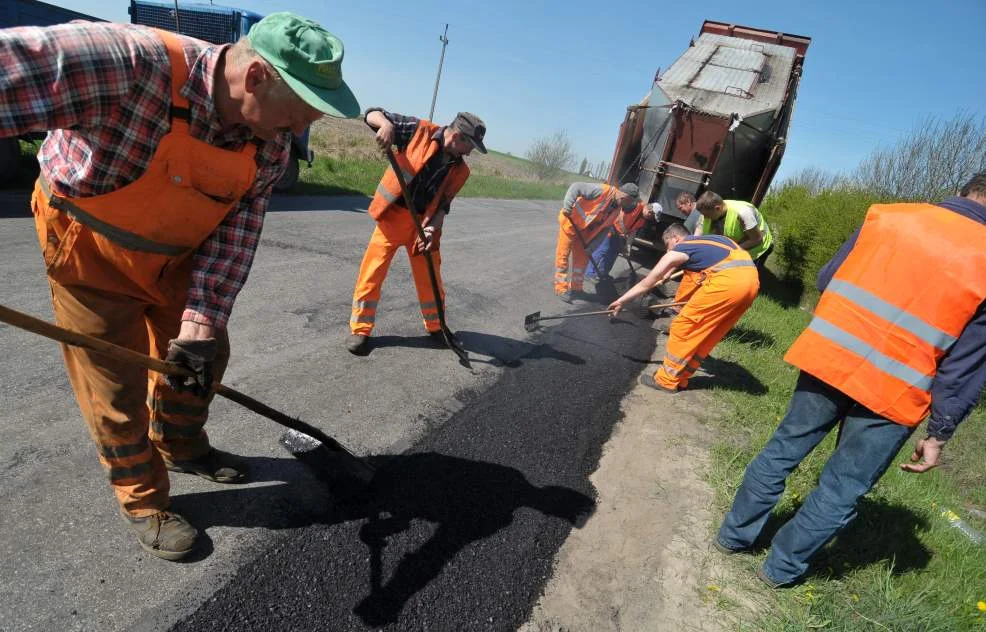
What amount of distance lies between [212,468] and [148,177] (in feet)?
4.23

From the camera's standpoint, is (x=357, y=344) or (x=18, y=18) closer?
(x=357, y=344)

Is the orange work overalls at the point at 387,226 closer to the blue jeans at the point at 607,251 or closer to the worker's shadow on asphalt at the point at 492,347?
the worker's shadow on asphalt at the point at 492,347

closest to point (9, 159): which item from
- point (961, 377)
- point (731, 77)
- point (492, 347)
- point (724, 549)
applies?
point (492, 347)

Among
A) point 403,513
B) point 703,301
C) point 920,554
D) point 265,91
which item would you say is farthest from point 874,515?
point 265,91

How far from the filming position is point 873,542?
9.30 feet

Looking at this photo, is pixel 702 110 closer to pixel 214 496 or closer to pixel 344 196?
pixel 344 196

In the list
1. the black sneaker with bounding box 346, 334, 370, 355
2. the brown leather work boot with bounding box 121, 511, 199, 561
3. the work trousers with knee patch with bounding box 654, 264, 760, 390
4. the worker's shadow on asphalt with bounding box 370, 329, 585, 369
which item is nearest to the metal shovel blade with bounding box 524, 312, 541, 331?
the worker's shadow on asphalt with bounding box 370, 329, 585, 369

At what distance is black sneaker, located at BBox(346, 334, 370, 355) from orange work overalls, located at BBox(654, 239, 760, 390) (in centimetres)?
248

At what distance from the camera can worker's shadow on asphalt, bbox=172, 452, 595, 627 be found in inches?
78.6

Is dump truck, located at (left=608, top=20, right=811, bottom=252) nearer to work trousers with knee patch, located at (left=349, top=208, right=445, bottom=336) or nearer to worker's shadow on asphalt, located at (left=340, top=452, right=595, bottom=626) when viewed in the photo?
work trousers with knee patch, located at (left=349, top=208, right=445, bottom=336)

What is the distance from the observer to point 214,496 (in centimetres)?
216

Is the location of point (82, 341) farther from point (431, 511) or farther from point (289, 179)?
point (289, 179)

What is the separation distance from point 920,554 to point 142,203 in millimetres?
3949

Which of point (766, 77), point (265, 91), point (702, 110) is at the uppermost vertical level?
point (766, 77)
